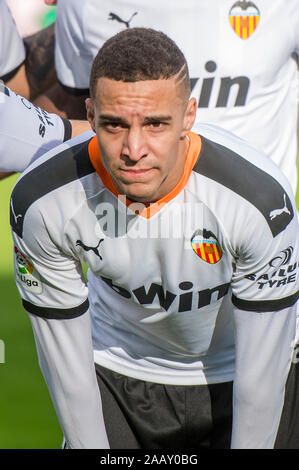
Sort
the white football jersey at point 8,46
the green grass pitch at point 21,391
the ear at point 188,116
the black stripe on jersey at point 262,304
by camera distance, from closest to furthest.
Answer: the ear at point 188,116 → the black stripe on jersey at point 262,304 → the green grass pitch at point 21,391 → the white football jersey at point 8,46

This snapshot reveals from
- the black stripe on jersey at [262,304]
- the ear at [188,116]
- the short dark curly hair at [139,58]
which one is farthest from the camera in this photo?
the black stripe on jersey at [262,304]

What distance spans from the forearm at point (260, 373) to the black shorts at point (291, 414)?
0.43 feet

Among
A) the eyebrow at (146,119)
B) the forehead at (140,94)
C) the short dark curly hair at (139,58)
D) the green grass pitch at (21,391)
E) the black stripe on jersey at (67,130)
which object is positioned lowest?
the green grass pitch at (21,391)

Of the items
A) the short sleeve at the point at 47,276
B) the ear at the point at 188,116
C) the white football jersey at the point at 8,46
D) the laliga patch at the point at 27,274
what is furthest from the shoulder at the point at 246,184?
the white football jersey at the point at 8,46

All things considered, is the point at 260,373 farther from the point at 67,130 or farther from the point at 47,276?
the point at 67,130

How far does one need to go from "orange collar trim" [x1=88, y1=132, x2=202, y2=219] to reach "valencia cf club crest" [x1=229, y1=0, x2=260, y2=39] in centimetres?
127

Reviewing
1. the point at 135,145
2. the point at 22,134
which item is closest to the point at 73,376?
the point at 22,134

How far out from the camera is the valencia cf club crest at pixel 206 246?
2178 millimetres

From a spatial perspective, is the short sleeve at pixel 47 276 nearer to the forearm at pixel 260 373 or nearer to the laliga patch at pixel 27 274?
the laliga patch at pixel 27 274

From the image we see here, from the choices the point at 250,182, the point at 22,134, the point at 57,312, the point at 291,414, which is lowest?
the point at 291,414

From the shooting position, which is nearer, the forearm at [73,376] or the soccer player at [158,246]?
the soccer player at [158,246]

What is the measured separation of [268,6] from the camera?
10.9ft

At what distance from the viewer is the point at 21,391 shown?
346cm

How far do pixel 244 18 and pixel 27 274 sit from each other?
61.1 inches
